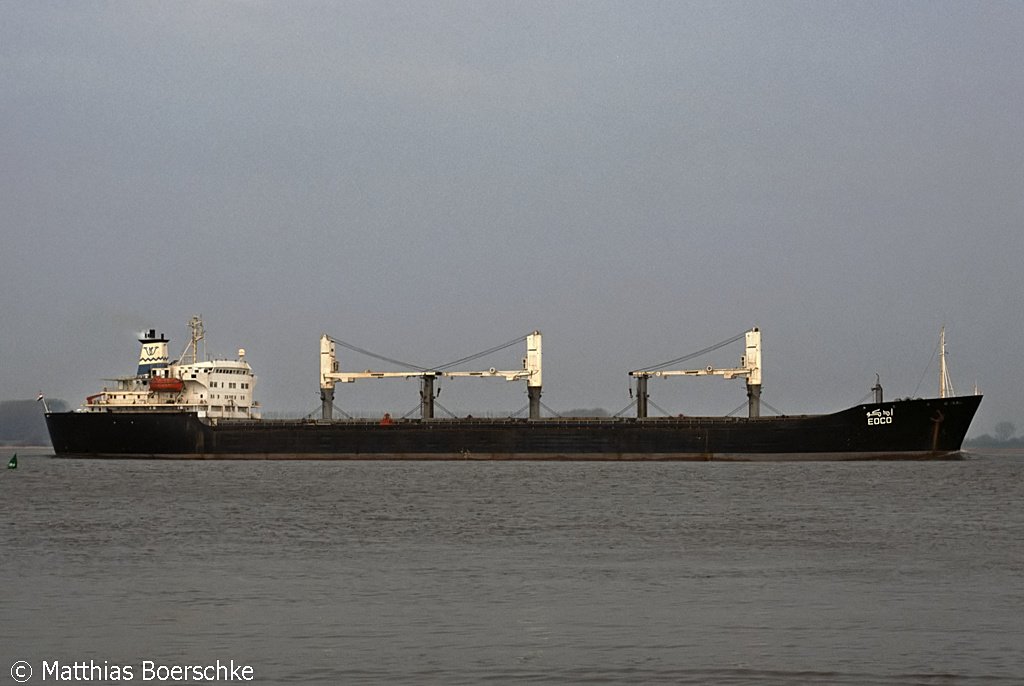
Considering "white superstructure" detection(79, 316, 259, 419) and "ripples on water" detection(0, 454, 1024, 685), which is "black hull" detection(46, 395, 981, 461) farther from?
"ripples on water" detection(0, 454, 1024, 685)

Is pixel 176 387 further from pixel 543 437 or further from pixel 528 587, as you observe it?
pixel 528 587

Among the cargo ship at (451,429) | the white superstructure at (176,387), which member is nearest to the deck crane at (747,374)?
the cargo ship at (451,429)

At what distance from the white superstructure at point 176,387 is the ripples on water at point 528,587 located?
93.5 ft

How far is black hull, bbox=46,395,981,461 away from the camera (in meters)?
47.4

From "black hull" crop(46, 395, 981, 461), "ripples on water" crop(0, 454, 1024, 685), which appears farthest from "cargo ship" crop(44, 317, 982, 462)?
"ripples on water" crop(0, 454, 1024, 685)

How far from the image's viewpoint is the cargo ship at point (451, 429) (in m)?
47.6

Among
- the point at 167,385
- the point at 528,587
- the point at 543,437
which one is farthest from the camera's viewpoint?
the point at 167,385

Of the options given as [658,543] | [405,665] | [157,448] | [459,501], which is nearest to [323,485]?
[459,501]

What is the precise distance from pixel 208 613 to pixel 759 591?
6310 millimetres

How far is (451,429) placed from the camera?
5272 cm

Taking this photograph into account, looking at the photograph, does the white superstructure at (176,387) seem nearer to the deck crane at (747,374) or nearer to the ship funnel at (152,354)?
the ship funnel at (152,354)

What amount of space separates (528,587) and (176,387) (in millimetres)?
45740

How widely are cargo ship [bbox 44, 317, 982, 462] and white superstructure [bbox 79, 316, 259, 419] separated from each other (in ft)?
0.19

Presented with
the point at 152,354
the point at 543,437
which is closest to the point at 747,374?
the point at 543,437
